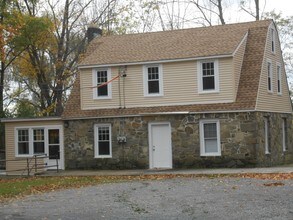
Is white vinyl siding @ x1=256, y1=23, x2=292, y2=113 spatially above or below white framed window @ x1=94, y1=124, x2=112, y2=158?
above

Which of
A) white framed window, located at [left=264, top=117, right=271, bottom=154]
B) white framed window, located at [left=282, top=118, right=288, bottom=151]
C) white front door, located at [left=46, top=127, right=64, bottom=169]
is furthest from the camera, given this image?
white framed window, located at [left=282, top=118, right=288, bottom=151]

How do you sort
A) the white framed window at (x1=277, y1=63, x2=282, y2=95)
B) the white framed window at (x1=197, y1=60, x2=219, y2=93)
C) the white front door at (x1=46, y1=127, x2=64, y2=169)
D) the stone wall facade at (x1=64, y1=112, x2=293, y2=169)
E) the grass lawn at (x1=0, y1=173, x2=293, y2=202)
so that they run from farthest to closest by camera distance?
the white framed window at (x1=277, y1=63, x2=282, y2=95), the white front door at (x1=46, y1=127, x2=64, y2=169), the white framed window at (x1=197, y1=60, x2=219, y2=93), the stone wall facade at (x1=64, y1=112, x2=293, y2=169), the grass lawn at (x1=0, y1=173, x2=293, y2=202)

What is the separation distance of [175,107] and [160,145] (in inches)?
77.6

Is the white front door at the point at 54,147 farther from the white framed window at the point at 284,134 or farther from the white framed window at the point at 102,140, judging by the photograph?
the white framed window at the point at 284,134

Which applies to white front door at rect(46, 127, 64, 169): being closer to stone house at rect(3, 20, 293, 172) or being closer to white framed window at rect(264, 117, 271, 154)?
stone house at rect(3, 20, 293, 172)

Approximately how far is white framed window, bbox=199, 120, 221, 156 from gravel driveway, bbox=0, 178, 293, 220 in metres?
6.76

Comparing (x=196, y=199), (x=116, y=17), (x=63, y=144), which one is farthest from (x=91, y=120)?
(x=116, y=17)

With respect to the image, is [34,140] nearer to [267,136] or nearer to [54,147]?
[54,147]

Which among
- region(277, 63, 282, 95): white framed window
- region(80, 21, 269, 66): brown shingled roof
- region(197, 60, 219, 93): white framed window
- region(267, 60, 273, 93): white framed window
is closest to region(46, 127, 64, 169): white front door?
region(80, 21, 269, 66): brown shingled roof

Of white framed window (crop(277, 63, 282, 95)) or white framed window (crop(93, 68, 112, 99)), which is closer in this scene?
white framed window (crop(93, 68, 112, 99))

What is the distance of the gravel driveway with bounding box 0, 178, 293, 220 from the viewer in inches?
504

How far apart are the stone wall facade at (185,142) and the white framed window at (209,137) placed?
205mm

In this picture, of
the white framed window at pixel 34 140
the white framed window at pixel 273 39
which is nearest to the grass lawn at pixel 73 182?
the white framed window at pixel 34 140

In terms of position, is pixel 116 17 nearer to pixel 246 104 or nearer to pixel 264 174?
pixel 246 104
